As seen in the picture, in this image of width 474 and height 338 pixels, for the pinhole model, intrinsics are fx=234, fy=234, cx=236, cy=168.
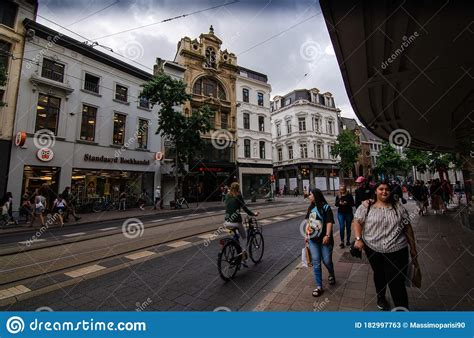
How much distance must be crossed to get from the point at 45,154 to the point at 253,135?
68.5ft

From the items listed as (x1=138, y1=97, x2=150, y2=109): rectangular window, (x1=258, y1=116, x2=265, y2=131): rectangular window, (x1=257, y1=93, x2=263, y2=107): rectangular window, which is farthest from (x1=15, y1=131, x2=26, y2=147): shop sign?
(x1=257, y1=93, x2=263, y2=107): rectangular window

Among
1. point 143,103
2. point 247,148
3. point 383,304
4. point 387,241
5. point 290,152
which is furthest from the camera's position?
point 290,152

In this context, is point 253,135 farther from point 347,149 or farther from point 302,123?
point 347,149

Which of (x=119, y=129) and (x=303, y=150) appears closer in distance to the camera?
(x=119, y=129)

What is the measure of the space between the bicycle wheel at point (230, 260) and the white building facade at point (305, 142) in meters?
33.4

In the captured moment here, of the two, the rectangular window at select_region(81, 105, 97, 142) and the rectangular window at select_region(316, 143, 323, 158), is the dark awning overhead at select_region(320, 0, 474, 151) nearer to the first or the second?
the rectangular window at select_region(81, 105, 97, 142)

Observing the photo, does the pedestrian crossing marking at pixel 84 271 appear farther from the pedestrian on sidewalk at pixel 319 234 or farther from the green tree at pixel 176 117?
the green tree at pixel 176 117

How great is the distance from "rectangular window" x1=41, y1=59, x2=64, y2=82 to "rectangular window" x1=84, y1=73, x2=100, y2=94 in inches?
63.3

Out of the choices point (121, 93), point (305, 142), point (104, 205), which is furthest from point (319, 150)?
point (104, 205)

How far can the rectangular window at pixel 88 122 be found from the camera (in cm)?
1759

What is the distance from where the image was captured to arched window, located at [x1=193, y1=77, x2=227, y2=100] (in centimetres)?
2622

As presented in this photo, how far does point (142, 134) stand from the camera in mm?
21109

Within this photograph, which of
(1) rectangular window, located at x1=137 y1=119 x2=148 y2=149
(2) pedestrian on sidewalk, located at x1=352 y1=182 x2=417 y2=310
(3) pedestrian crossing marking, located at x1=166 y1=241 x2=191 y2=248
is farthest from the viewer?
(1) rectangular window, located at x1=137 y1=119 x2=148 y2=149

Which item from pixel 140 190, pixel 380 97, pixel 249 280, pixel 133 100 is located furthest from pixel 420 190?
pixel 133 100
